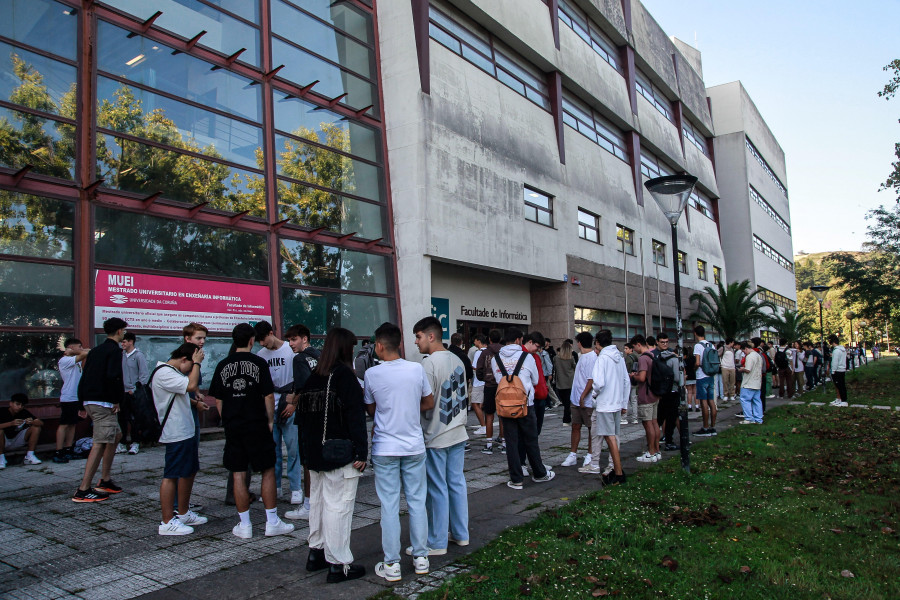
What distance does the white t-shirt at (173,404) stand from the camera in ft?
18.4

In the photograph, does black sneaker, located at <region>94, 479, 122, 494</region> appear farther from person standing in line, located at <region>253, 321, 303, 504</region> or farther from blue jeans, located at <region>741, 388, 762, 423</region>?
blue jeans, located at <region>741, 388, 762, 423</region>

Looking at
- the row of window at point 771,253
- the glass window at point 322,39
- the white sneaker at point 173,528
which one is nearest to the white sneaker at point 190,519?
the white sneaker at point 173,528

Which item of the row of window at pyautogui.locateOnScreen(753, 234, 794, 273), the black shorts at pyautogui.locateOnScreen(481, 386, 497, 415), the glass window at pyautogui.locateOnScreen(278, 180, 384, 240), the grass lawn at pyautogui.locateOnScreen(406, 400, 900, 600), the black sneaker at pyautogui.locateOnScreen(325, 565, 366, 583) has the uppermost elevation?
the row of window at pyautogui.locateOnScreen(753, 234, 794, 273)

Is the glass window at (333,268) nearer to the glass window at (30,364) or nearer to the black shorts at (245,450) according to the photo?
the glass window at (30,364)

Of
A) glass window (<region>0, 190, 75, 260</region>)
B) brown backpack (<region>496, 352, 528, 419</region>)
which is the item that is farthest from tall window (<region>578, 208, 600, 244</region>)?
glass window (<region>0, 190, 75, 260</region>)

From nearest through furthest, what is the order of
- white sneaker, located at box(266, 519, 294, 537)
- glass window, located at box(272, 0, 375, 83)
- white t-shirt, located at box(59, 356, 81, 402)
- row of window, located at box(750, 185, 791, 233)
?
white sneaker, located at box(266, 519, 294, 537), white t-shirt, located at box(59, 356, 81, 402), glass window, located at box(272, 0, 375, 83), row of window, located at box(750, 185, 791, 233)

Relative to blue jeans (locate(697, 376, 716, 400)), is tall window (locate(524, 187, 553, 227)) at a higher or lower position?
higher

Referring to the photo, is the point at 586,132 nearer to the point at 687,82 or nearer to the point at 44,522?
the point at 687,82

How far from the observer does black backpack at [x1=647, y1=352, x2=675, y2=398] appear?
866 cm

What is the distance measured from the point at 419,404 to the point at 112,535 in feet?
10.9

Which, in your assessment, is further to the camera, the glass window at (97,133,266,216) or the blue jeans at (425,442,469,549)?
the glass window at (97,133,266,216)

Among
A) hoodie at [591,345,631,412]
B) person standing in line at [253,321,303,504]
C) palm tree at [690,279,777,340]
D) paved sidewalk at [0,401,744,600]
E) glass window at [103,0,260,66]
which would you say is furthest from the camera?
palm tree at [690,279,777,340]

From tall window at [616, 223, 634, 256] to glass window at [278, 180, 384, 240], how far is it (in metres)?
14.6

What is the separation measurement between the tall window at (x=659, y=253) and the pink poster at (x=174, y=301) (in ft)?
76.5
